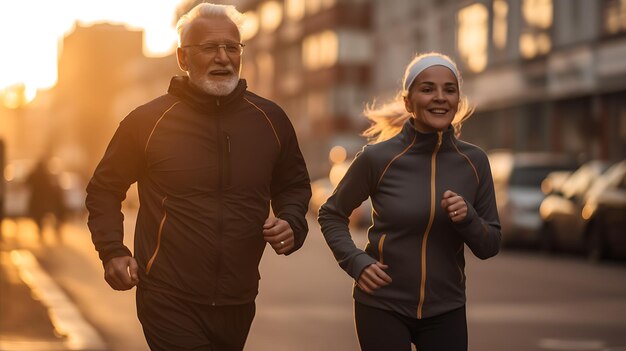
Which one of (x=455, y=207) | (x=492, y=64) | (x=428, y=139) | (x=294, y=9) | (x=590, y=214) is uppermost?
(x=294, y=9)

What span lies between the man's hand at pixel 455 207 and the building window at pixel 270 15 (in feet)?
263

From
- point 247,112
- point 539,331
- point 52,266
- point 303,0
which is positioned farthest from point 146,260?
point 303,0

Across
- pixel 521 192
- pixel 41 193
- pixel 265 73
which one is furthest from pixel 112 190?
pixel 265 73

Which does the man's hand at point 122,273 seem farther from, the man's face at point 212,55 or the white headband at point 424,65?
the white headband at point 424,65

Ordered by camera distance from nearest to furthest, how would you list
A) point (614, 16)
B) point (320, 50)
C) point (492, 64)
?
point (614, 16) < point (492, 64) < point (320, 50)

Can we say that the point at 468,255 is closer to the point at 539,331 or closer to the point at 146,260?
the point at 539,331

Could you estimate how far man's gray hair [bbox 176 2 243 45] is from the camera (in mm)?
5648

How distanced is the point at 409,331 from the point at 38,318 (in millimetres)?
7993

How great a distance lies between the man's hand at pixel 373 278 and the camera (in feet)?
17.9

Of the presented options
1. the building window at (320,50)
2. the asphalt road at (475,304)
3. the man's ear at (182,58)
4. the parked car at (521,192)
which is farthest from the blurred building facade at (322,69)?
the man's ear at (182,58)

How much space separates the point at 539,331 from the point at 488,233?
7224 mm

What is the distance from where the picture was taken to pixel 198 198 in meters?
5.44

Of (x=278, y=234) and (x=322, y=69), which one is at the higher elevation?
(x=322, y=69)

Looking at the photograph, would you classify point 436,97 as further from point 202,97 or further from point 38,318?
point 38,318
